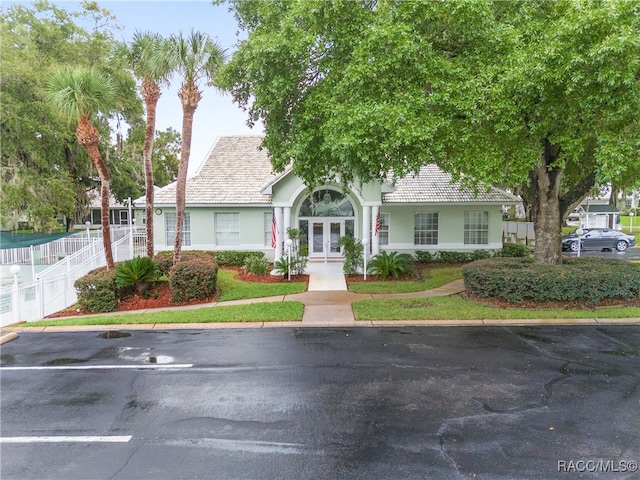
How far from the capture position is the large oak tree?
8.93 meters

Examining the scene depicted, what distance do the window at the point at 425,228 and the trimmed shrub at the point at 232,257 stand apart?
781 centimetres

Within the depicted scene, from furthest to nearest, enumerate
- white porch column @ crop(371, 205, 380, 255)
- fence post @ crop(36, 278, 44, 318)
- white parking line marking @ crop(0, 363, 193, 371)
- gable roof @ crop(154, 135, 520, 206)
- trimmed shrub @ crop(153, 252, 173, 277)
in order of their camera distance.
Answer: gable roof @ crop(154, 135, 520, 206) → white porch column @ crop(371, 205, 380, 255) → trimmed shrub @ crop(153, 252, 173, 277) → fence post @ crop(36, 278, 44, 318) → white parking line marking @ crop(0, 363, 193, 371)

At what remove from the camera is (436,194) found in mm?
20359

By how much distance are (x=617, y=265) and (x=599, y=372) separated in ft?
24.8

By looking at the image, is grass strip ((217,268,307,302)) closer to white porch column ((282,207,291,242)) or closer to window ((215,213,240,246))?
white porch column ((282,207,291,242))

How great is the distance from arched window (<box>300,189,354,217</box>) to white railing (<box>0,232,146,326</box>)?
9.48 meters

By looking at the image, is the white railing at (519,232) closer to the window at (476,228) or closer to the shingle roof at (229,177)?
the window at (476,228)

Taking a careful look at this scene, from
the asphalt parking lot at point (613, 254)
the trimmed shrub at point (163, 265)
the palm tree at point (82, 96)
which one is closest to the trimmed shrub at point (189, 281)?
the trimmed shrub at point (163, 265)

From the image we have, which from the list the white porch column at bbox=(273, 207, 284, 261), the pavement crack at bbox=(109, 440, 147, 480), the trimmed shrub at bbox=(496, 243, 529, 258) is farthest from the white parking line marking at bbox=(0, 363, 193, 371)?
the trimmed shrub at bbox=(496, 243, 529, 258)

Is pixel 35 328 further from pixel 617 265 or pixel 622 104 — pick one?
pixel 617 265

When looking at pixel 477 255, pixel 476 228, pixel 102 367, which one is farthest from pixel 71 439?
pixel 476 228

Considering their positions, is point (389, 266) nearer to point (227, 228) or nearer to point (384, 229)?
point (384, 229)

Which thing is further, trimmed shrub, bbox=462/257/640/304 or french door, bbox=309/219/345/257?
french door, bbox=309/219/345/257

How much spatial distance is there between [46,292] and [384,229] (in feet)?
47.3
